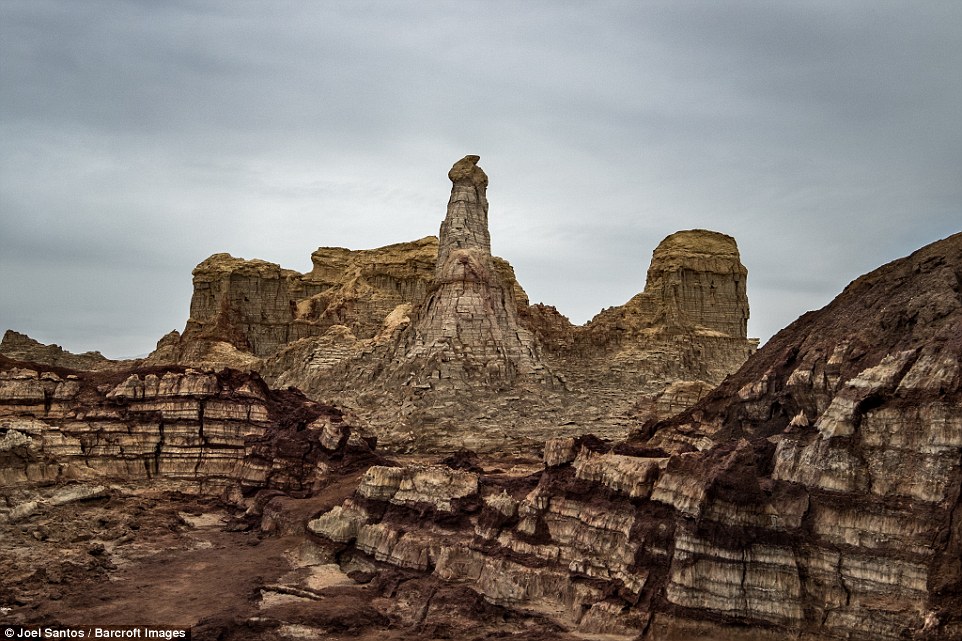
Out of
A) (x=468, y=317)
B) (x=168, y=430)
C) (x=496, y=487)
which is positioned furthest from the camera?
(x=468, y=317)

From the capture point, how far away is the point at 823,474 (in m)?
19.5

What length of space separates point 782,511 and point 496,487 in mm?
10252

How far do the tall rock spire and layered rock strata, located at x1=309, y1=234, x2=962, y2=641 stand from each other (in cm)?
2115

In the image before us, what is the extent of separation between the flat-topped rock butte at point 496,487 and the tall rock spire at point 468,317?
0.51ft

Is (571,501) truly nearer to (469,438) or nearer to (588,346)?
(469,438)

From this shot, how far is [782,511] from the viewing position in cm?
1975

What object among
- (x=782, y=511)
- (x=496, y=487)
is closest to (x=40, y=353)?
(x=496, y=487)

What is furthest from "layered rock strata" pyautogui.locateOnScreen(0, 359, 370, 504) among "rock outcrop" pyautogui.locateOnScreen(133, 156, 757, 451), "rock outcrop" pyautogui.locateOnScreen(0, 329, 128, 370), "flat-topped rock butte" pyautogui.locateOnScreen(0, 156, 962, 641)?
"rock outcrop" pyautogui.locateOnScreen(0, 329, 128, 370)

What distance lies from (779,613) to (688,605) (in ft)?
6.72

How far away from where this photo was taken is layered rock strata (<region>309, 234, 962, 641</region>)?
17.9m

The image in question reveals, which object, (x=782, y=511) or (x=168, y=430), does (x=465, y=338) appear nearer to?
(x=168, y=430)

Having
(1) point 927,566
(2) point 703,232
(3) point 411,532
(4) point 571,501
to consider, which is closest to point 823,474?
(1) point 927,566

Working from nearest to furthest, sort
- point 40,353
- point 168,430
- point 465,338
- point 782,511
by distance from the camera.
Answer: point 782,511 → point 168,430 → point 465,338 → point 40,353

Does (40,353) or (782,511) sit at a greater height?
(40,353)
